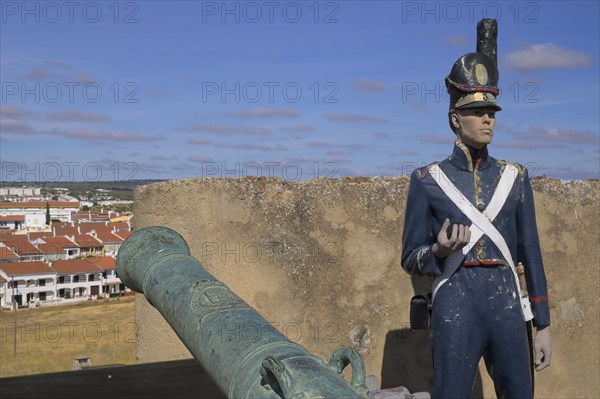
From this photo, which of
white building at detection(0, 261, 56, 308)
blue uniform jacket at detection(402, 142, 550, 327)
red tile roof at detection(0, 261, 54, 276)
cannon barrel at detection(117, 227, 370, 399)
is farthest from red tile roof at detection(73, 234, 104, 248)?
blue uniform jacket at detection(402, 142, 550, 327)

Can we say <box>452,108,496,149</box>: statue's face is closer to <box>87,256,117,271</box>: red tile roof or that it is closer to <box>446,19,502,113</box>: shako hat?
<box>446,19,502,113</box>: shako hat

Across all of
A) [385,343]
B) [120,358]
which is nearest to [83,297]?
[120,358]

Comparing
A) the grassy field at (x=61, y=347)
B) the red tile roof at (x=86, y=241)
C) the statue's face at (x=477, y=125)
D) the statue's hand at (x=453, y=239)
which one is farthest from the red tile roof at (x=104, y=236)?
the statue's hand at (x=453, y=239)

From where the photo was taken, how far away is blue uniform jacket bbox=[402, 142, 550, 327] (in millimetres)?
3164

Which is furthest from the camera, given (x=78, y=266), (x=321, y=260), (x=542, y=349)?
(x=78, y=266)

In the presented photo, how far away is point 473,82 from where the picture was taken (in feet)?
10.5

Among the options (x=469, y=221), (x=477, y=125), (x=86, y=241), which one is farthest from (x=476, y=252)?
(x=86, y=241)

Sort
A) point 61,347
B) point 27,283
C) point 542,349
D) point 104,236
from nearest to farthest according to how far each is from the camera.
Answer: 1. point 542,349
2. point 61,347
3. point 27,283
4. point 104,236

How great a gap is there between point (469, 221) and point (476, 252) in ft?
0.42

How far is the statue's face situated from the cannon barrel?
122 centimetres

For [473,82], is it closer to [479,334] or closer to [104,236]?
[479,334]

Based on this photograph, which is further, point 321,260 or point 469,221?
point 321,260

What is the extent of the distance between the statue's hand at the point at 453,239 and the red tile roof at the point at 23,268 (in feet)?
80.8

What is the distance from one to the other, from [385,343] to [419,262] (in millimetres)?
1649
